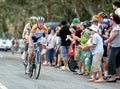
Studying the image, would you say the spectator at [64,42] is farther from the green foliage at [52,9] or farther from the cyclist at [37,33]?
the green foliage at [52,9]

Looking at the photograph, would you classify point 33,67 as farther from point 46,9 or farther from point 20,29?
point 20,29

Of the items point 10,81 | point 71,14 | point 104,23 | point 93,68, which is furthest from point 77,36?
point 71,14

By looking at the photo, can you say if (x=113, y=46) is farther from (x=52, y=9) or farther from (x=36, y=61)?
(x=52, y=9)

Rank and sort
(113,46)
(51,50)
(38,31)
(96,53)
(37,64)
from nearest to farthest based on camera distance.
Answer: (113,46) < (96,53) < (37,64) < (38,31) < (51,50)

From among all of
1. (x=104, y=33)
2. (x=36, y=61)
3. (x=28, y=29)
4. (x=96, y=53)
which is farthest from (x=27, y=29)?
(x=96, y=53)

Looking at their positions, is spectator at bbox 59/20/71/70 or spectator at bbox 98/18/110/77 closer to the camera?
spectator at bbox 98/18/110/77

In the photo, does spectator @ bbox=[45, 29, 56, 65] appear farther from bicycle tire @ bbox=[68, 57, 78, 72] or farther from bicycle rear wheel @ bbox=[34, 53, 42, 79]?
bicycle rear wheel @ bbox=[34, 53, 42, 79]

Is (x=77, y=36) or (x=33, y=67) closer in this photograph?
(x=33, y=67)

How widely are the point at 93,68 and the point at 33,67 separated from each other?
6.16ft

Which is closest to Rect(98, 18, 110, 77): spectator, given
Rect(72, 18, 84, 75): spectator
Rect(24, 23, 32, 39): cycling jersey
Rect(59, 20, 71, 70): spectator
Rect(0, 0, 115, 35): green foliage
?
Rect(72, 18, 84, 75): spectator

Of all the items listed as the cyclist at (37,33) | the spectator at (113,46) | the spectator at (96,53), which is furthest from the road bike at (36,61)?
the spectator at (113,46)

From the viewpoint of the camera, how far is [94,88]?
13.4m

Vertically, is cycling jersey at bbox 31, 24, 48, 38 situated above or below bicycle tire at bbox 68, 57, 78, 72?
above

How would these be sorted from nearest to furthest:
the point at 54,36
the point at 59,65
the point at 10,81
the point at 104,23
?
the point at 10,81 → the point at 104,23 → the point at 59,65 → the point at 54,36
